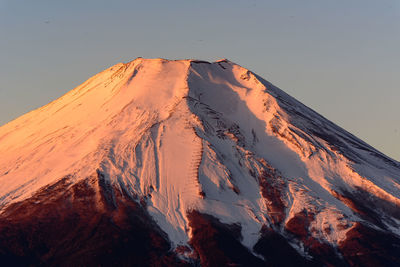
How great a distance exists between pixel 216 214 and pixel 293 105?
165 ft

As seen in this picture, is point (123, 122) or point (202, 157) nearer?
point (202, 157)

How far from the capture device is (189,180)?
126 meters

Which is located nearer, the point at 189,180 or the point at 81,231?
the point at 81,231

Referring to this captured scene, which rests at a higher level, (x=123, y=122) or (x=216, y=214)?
(x=123, y=122)

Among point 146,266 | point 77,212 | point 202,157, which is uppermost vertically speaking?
point 202,157

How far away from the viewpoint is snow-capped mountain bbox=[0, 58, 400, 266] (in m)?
112

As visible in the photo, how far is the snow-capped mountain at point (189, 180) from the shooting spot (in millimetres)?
111500

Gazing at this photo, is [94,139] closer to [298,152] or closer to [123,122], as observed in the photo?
[123,122]

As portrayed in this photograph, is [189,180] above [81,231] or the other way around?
above

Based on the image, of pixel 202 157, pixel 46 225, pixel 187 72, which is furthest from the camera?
pixel 187 72

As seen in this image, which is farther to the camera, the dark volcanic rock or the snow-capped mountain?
the snow-capped mountain

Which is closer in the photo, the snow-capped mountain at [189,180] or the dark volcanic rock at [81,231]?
the dark volcanic rock at [81,231]

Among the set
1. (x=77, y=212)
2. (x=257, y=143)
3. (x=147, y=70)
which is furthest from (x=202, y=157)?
(x=147, y=70)

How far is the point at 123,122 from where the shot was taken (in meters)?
142
